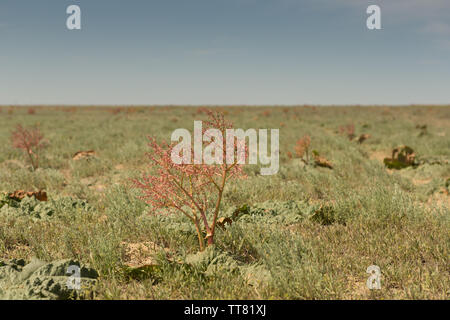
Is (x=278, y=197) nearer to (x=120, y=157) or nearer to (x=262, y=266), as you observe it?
(x=262, y=266)

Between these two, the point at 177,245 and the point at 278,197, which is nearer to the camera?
the point at 177,245

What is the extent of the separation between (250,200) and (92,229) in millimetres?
2462

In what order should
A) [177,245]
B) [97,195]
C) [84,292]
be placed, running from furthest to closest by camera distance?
[97,195], [177,245], [84,292]

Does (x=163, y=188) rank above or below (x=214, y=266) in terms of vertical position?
above

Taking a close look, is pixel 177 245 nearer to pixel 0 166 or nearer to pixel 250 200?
pixel 250 200

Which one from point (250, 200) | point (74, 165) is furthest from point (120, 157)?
point (250, 200)

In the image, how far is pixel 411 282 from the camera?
Result: 2.59 m

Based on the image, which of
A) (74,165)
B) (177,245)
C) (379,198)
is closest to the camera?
Result: (177,245)

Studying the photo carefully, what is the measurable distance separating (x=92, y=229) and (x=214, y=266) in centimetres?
188

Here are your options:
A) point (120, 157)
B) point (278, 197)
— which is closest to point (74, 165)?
point (120, 157)

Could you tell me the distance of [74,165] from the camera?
8.15 meters
